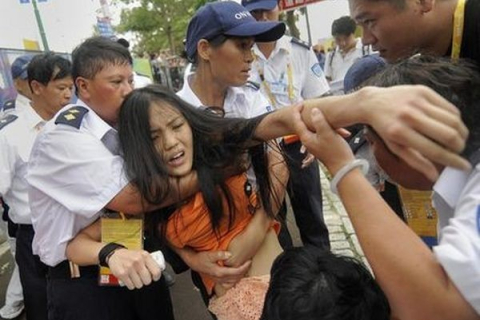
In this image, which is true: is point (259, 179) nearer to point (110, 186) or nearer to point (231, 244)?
point (231, 244)

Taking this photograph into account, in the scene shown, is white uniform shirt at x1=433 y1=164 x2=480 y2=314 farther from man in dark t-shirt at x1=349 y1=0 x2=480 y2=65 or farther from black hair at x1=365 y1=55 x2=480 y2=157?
man in dark t-shirt at x1=349 y1=0 x2=480 y2=65

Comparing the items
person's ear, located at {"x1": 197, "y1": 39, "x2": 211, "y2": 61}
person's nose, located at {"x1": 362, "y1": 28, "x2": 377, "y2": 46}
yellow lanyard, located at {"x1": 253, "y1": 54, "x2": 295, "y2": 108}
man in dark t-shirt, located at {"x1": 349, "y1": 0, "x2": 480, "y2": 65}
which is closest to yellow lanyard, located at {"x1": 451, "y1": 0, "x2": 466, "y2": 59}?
man in dark t-shirt, located at {"x1": 349, "y1": 0, "x2": 480, "y2": 65}

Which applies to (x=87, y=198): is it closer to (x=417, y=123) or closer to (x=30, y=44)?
(x=417, y=123)

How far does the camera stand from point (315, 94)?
3246 mm

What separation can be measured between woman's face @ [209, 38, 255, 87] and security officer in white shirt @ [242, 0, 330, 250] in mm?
895

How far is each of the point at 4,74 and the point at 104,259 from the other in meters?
4.19

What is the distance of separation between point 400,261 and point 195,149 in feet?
2.92

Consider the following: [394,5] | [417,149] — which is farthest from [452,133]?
[394,5]

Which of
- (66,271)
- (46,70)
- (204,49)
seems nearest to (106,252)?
(66,271)

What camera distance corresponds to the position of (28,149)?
9.20 ft

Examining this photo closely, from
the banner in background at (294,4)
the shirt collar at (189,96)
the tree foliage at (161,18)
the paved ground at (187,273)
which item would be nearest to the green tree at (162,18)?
the tree foliage at (161,18)

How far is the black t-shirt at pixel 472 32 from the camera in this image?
1.38 meters

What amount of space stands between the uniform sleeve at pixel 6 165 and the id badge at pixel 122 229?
1.52 metres

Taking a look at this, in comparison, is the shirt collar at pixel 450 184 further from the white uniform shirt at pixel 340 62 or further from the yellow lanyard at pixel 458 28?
the white uniform shirt at pixel 340 62
